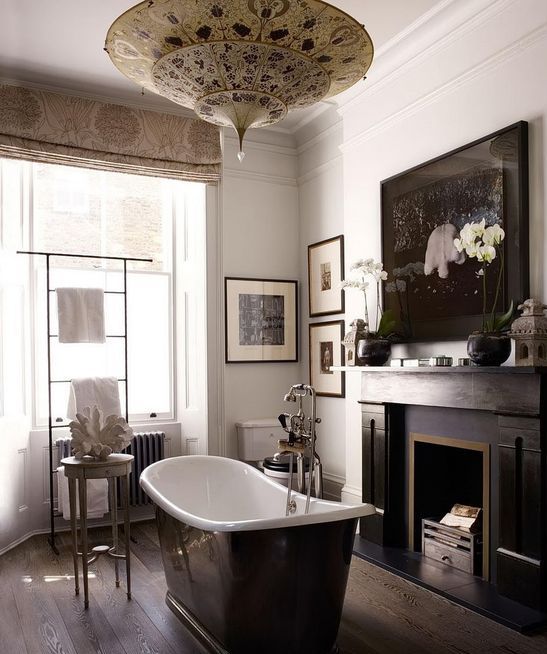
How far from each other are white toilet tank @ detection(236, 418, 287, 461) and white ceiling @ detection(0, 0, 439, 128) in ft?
8.58

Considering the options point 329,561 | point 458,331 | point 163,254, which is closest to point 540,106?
point 458,331

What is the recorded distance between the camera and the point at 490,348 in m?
3.11

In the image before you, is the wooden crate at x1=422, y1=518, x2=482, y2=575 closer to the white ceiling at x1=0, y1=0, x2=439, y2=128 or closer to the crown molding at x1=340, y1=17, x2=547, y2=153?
the crown molding at x1=340, y1=17, x2=547, y2=153

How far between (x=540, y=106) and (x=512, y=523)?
2.04 meters

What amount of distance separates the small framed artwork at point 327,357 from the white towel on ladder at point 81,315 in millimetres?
1747

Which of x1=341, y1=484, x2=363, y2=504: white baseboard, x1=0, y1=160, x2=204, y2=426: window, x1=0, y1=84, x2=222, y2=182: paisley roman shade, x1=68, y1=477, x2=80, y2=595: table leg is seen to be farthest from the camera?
x1=0, y1=160, x2=204, y2=426: window

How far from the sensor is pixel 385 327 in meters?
3.92

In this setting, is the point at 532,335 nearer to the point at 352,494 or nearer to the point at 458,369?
the point at 458,369

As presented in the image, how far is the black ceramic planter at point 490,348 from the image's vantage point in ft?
10.2

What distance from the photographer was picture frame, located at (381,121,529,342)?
3.17m

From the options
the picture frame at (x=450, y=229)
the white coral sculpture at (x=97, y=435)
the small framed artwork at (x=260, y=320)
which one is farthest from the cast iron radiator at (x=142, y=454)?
the picture frame at (x=450, y=229)

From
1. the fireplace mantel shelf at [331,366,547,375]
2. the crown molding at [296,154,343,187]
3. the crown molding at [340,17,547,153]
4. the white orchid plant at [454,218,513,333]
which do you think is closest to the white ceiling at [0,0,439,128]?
the crown molding at [340,17,547,153]

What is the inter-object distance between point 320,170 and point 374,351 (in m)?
1.91

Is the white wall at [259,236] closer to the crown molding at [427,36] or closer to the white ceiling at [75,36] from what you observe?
the white ceiling at [75,36]
